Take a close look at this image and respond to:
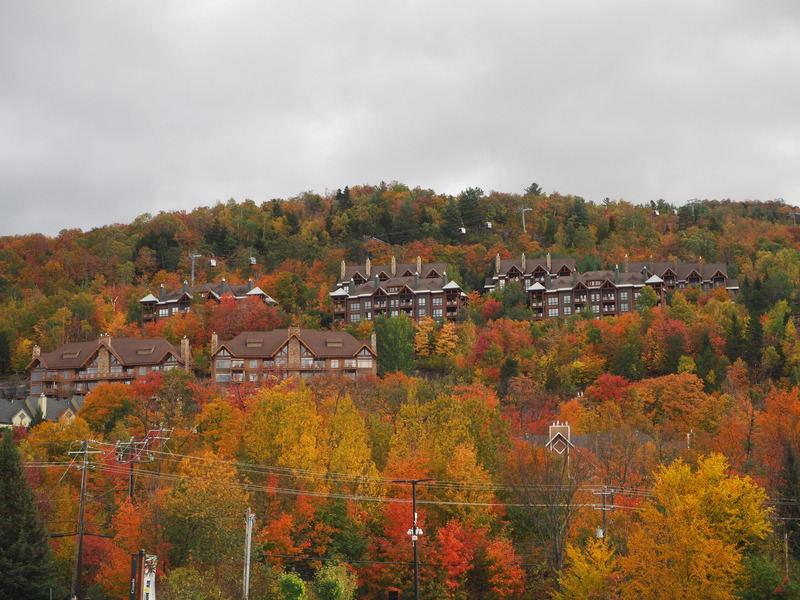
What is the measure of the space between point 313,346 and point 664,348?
39.1 metres

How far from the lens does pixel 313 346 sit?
341ft

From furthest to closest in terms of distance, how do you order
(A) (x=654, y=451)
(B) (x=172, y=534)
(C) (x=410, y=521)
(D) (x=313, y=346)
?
(D) (x=313, y=346), (A) (x=654, y=451), (C) (x=410, y=521), (B) (x=172, y=534)

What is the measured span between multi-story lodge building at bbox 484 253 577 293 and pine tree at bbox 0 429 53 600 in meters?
87.0

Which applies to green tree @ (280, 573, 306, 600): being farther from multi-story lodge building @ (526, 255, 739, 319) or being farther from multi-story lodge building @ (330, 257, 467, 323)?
multi-story lodge building @ (526, 255, 739, 319)

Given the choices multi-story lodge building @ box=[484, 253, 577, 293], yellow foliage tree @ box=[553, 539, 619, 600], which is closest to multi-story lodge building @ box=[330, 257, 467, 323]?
multi-story lodge building @ box=[484, 253, 577, 293]

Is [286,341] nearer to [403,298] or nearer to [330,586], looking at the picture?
[403,298]

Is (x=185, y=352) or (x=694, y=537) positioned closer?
(x=694, y=537)

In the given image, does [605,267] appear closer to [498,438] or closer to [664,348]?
[664,348]

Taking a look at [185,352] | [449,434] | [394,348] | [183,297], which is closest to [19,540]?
[449,434]

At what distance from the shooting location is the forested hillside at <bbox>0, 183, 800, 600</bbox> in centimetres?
4606

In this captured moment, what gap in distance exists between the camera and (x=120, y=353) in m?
107

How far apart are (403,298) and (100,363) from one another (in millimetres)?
40470

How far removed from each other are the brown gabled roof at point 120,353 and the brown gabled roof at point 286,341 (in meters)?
7.84

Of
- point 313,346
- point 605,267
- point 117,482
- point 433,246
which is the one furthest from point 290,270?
point 117,482
